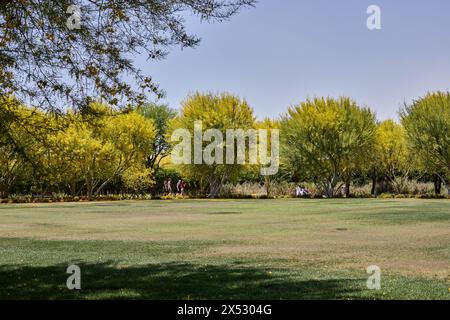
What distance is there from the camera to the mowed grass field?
1013 centimetres

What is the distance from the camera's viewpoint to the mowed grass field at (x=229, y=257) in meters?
10.1

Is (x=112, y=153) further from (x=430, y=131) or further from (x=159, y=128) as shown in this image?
(x=430, y=131)

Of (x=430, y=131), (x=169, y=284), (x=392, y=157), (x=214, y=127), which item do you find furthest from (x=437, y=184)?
(x=169, y=284)

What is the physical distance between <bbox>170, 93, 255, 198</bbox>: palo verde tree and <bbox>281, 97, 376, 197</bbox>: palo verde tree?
396cm

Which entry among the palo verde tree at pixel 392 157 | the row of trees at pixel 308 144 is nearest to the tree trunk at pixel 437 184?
the row of trees at pixel 308 144

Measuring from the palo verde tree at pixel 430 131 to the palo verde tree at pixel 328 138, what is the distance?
395cm

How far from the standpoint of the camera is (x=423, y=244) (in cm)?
1617

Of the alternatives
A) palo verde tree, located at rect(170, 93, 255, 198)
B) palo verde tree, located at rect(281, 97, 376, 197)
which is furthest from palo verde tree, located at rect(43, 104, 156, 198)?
Result: palo verde tree, located at rect(281, 97, 376, 197)

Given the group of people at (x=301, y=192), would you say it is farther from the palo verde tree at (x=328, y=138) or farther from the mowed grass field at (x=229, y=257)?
the mowed grass field at (x=229, y=257)

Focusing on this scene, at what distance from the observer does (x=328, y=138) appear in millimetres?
51719

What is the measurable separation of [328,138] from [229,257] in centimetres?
3846
